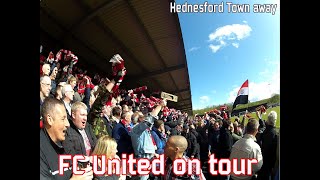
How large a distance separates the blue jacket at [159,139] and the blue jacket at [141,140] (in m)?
0.04

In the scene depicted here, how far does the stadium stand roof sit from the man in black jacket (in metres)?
0.61

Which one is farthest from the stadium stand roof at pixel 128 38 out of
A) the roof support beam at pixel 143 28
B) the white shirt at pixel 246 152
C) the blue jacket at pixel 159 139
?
the white shirt at pixel 246 152

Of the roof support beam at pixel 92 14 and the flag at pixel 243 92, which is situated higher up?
the roof support beam at pixel 92 14

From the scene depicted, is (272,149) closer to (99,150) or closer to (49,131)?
(99,150)

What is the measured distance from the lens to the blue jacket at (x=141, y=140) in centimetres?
356

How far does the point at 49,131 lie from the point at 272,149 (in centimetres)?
183

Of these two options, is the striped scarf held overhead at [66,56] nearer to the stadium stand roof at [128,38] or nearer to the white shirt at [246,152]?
the stadium stand roof at [128,38]

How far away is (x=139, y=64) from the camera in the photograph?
373cm

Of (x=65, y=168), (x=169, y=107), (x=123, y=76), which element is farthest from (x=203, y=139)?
(x=65, y=168)

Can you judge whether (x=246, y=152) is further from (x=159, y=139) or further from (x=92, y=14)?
(x=92, y=14)

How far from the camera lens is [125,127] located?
12.5 ft

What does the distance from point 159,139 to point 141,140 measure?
0.16 metres

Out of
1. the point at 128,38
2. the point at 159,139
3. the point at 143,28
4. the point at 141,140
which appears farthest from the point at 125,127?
the point at 143,28
